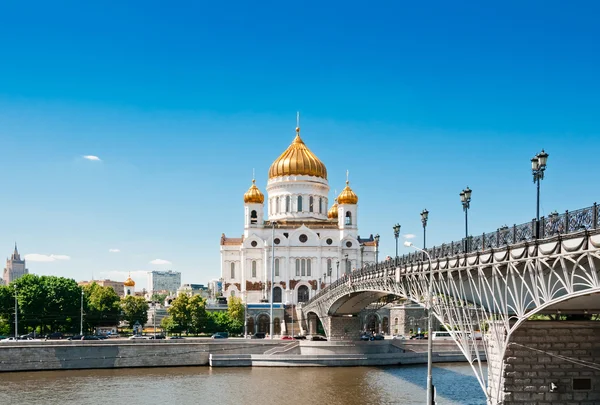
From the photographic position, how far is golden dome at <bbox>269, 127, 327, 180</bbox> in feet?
284

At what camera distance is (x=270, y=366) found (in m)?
50.1

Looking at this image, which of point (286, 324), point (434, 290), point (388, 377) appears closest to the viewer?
point (434, 290)

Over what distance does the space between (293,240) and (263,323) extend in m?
12.9

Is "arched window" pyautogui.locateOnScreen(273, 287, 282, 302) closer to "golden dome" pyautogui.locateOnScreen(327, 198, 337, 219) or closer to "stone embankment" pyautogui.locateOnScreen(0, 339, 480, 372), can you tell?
"golden dome" pyautogui.locateOnScreen(327, 198, 337, 219)

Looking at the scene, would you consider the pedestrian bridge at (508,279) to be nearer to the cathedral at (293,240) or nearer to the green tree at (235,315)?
the green tree at (235,315)

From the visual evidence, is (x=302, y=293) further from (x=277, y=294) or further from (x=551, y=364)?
(x=551, y=364)

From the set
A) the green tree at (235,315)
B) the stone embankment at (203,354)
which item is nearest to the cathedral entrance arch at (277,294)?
the green tree at (235,315)

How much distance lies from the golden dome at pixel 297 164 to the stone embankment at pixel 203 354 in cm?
3577

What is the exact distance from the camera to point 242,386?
1575 inches

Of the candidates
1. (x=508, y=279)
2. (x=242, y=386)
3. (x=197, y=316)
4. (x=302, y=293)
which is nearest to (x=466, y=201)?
(x=508, y=279)

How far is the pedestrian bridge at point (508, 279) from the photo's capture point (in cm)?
1692

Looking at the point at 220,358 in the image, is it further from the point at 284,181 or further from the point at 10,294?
the point at 284,181

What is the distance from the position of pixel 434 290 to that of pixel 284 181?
59112 mm

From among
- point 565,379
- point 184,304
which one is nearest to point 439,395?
point 565,379
